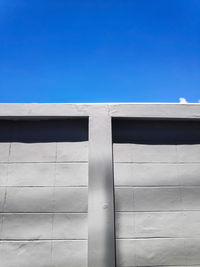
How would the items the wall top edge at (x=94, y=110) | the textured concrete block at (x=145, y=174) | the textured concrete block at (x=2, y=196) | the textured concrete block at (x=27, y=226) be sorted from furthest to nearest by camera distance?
the wall top edge at (x=94, y=110) < the textured concrete block at (x=145, y=174) < the textured concrete block at (x=2, y=196) < the textured concrete block at (x=27, y=226)

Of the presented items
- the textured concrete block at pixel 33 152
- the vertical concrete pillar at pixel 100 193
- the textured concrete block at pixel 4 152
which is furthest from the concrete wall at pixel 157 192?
the textured concrete block at pixel 4 152

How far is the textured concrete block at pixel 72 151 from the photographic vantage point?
10.8ft

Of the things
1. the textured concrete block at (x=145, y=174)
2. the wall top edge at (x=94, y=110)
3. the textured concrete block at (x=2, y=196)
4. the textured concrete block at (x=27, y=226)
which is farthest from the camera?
the wall top edge at (x=94, y=110)

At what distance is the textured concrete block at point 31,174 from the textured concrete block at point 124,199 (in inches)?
33.9

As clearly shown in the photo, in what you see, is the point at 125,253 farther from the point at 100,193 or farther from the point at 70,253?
the point at 100,193

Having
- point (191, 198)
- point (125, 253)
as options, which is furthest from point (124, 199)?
point (191, 198)

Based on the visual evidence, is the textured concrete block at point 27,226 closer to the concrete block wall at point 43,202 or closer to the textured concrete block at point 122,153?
the concrete block wall at point 43,202

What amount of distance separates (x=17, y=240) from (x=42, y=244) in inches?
12.3

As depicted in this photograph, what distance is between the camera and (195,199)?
10.8 feet

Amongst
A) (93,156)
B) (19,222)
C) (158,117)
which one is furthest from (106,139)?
(19,222)

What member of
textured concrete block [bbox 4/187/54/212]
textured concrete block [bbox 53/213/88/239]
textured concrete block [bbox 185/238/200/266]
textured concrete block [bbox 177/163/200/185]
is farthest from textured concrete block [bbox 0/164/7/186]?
textured concrete block [bbox 185/238/200/266]

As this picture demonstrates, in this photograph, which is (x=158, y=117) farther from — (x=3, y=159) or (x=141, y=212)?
(x=3, y=159)

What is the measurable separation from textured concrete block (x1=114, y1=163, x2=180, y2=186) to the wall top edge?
687 millimetres

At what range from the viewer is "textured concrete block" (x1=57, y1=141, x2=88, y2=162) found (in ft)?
10.8
